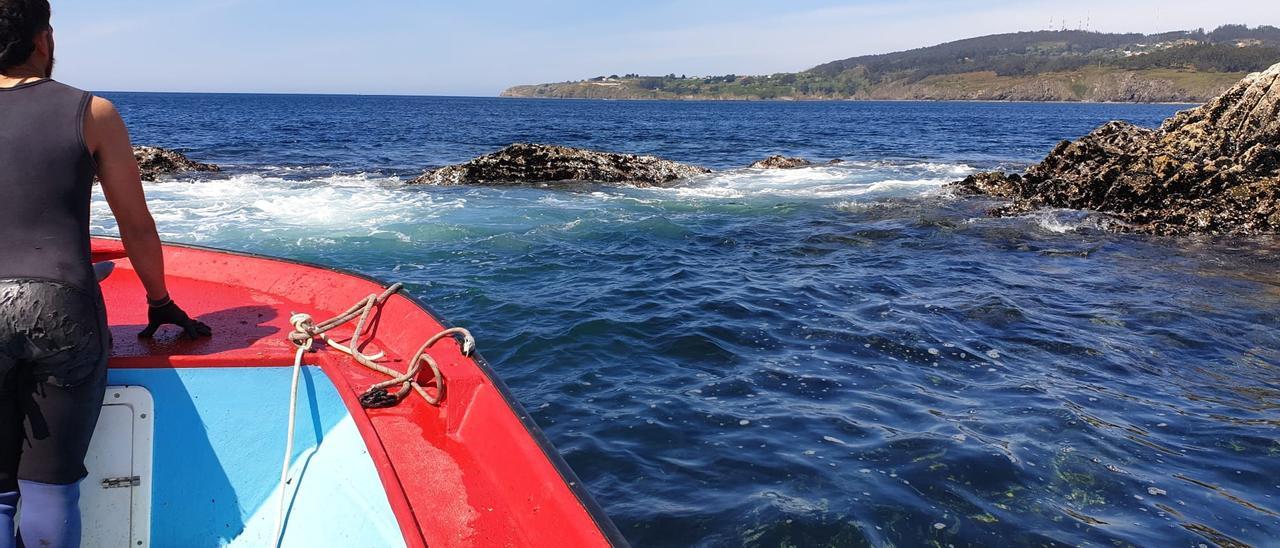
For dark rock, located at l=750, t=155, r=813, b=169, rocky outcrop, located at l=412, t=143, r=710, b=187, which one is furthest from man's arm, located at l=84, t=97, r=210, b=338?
dark rock, located at l=750, t=155, r=813, b=169

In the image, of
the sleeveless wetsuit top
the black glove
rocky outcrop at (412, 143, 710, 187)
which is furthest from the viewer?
rocky outcrop at (412, 143, 710, 187)

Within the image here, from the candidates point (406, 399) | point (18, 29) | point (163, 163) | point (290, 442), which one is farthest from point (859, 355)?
point (163, 163)

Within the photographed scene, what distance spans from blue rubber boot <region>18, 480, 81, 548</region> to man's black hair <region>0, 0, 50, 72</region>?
4.60ft

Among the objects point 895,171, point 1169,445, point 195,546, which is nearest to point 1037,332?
point 1169,445

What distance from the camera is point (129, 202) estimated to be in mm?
2879

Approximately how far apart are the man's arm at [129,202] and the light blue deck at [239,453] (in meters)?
0.29

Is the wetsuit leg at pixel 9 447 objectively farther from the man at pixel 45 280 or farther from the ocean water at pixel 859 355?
the ocean water at pixel 859 355

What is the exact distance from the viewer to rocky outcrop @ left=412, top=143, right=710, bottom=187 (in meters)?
22.1

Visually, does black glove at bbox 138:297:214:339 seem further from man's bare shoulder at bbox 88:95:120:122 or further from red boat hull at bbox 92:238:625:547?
man's bare shoulder at bbox 88:95:120:122

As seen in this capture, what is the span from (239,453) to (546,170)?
19317 millimetres

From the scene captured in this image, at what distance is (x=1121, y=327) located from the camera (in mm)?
8625

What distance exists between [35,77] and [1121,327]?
962 centimetres

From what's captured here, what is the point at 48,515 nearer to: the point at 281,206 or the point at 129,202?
the point at 129,202

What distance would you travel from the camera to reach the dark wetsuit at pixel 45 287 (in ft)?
7.96
